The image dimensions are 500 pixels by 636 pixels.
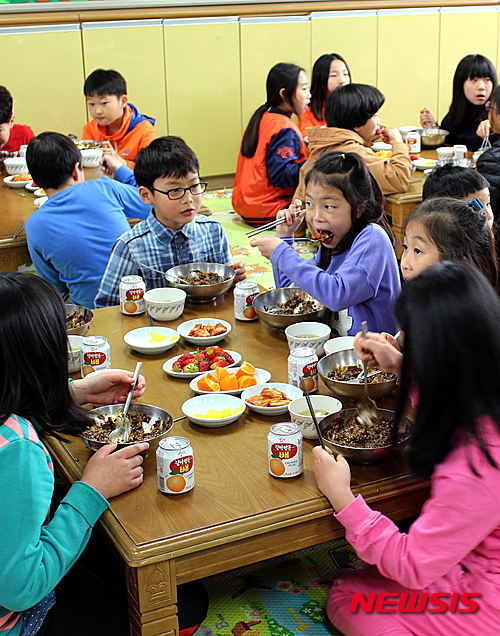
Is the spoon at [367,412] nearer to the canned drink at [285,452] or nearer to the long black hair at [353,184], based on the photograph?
the canned drink at [285,452]

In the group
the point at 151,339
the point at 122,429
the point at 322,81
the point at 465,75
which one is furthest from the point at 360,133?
the point at 122,429

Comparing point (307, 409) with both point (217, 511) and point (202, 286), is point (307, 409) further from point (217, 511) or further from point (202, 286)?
point (202, 286)

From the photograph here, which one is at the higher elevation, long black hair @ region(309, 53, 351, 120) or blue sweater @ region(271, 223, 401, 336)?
long black hair @ region(309, 53, 351, 120)

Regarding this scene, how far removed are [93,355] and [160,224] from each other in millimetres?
868

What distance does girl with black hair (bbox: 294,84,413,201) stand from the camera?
144 inches

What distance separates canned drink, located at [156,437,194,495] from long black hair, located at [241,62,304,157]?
13.0ft

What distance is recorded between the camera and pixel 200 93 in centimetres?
627

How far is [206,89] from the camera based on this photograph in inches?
247

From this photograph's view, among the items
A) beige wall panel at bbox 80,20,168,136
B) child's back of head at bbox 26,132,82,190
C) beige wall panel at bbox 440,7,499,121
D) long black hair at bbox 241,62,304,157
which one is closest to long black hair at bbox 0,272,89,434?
child's back of head at bbox 26,132,82,190

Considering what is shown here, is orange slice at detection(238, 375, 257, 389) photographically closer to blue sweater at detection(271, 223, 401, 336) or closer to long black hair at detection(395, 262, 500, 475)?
blue sweater at detection(271, 223, 401, 336)

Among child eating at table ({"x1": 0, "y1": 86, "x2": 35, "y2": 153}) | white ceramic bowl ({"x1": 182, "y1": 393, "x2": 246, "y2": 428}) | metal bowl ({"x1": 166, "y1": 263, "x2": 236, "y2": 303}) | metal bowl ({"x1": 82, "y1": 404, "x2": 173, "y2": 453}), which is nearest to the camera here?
metal bowl ({"x1": 82, "y1": 404, "x2": 173, "y2": 453})

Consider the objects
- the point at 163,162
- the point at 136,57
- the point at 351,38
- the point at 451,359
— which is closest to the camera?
the point at 451,359

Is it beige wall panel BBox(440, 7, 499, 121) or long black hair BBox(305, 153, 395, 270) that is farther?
beige wall panel BBox(440, 7, 499, 121)

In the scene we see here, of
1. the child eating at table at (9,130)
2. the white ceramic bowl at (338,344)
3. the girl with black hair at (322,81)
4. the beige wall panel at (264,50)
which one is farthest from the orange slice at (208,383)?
the beige wall panel at (264,50)
